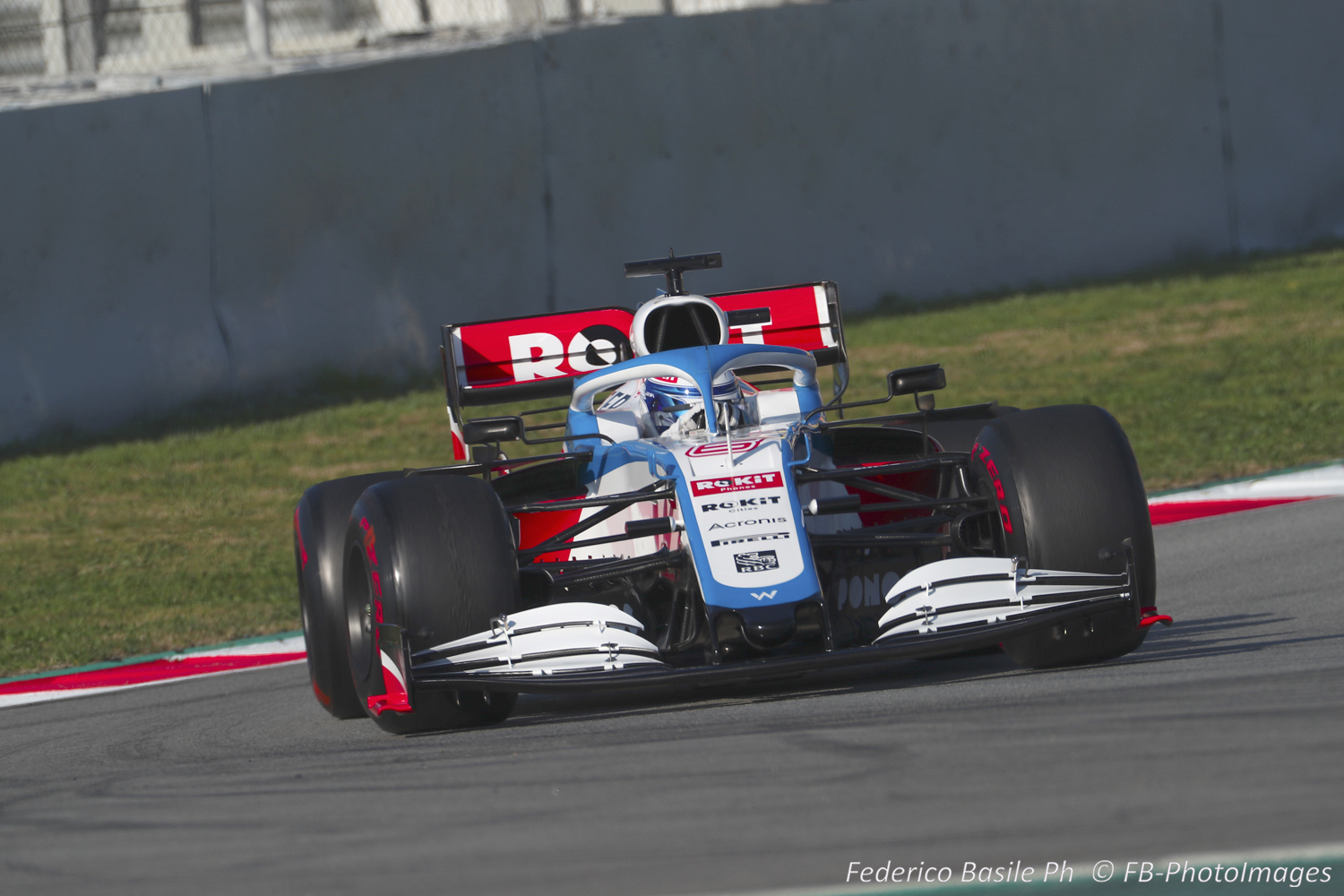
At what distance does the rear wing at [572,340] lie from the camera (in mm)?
7031

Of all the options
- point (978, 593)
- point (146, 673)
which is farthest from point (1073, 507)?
point (146, 673)

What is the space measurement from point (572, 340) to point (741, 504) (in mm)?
2232

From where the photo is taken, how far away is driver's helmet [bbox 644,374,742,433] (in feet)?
19.7

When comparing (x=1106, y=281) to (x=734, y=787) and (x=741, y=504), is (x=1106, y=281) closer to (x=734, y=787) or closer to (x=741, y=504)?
(x=741, y=504)

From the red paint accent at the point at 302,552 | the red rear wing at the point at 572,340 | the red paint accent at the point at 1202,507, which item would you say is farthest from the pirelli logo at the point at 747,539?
the red paint accent at the point at 1202,507

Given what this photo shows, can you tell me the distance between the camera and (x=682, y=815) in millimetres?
3447

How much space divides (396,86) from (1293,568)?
8480 mm

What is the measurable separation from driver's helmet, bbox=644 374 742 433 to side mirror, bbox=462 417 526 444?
0.67 meters

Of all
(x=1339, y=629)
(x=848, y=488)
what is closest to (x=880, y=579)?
(x=848, y=488)

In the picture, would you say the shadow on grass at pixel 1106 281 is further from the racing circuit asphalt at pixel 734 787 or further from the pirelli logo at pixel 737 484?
the pirelli logo at pixel 737 484

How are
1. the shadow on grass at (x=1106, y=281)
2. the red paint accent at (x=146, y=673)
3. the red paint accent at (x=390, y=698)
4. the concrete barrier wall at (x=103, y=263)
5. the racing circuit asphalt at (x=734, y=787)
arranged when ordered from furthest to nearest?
1. the shadow on grass at (x=1106, y=281)
2. the concrete barrier wall at (x=103, y=263)
3. the red paint accent at (x=146, y=673)
4. the red paint accent at (x=390, y=698)
5. the racing circuit asphalt at (x=734, y=787)

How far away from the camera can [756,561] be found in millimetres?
4855

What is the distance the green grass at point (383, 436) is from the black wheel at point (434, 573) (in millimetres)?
3467

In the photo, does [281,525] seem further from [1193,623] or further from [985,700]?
[985,700]
